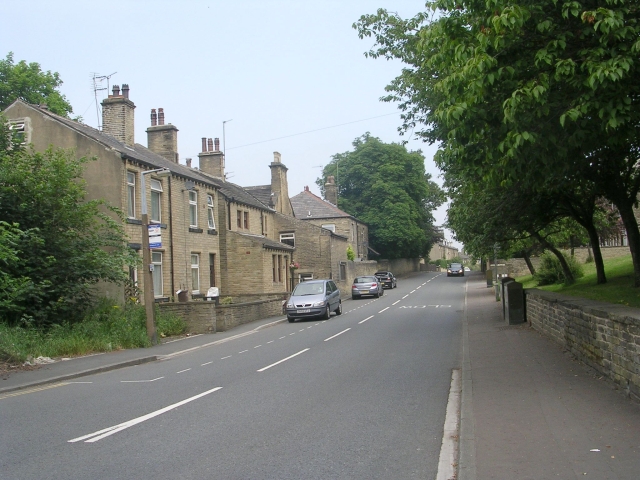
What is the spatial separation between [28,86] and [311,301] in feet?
80.3

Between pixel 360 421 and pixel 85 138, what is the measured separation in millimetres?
18644

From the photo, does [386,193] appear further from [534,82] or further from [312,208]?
[534,82]

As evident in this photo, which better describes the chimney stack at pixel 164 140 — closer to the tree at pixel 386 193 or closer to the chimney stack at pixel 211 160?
the chimney stack at pixel 211 160

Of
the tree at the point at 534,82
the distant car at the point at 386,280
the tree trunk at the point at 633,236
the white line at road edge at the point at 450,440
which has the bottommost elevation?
the white line at road edge at the point at 450,440

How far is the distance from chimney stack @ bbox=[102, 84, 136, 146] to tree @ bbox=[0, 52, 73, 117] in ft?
41.5

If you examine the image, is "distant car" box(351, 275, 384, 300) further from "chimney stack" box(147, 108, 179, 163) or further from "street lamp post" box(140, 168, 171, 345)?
"street lamp post" box(140, 168, 171, 345)

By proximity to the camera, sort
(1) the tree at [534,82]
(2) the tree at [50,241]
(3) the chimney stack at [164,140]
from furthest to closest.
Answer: (3) the chimney stack at [164,140] < (2) the tree at [50,241] < (1) the tree at [534,82]

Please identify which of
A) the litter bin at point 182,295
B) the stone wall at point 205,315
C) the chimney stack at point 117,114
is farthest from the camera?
the chimney stack at point 117,114

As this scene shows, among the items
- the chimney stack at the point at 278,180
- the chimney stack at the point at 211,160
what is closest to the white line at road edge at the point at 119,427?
the chimney stack at the point at 211,160

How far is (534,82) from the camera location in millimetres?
8680

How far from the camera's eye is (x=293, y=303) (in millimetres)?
26844

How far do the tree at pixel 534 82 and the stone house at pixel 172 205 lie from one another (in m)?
12.3

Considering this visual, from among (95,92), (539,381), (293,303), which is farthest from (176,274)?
(539,381)

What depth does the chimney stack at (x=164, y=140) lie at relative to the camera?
3316 cm
